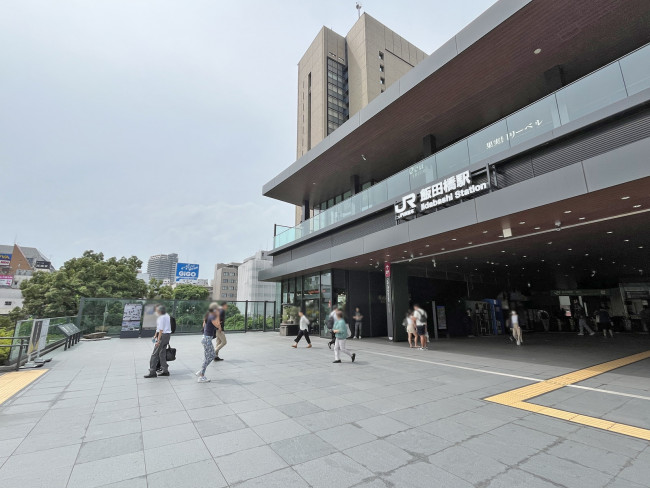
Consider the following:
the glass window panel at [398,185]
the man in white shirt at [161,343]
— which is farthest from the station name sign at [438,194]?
the man in white shirt at [161,343]

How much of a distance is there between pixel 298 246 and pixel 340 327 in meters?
12.2

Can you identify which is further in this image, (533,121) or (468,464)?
(533,121)

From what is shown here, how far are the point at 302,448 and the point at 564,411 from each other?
4.42 m

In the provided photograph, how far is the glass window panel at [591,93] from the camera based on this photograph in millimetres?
7630

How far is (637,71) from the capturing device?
7.30 metres

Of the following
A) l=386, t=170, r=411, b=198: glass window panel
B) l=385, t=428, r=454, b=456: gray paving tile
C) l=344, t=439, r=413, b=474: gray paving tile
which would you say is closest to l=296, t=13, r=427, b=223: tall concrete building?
l=386, t=170, r=411, b=198: glass window panel

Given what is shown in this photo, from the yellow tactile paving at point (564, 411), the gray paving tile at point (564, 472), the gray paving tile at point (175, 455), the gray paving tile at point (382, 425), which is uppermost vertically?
the gray paving tile at point (175, 455)

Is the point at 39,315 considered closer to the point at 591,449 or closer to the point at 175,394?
the point at 175,394

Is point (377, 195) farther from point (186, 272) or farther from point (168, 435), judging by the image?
point (186, 272)

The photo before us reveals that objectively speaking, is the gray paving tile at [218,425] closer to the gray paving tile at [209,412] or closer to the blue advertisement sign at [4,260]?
the gray paving tile at [209,412]

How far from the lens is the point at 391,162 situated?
58.2ft

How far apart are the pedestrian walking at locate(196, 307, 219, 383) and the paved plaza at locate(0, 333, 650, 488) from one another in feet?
0.96

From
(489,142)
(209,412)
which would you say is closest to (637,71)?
(489,142)

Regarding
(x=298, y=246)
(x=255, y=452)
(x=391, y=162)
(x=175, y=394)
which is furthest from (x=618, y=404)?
(x=298, y=246)
